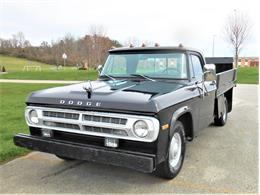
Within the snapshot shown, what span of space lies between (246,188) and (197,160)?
107 centimetres

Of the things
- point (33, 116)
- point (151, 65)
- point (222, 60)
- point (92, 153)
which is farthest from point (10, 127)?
point (222, 60)

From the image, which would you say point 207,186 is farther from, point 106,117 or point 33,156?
point 33,156

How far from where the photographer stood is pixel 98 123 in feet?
11.1

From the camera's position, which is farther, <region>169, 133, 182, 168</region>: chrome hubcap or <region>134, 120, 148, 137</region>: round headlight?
<region>169, 133, 182, 168</region>: chrome hubcap

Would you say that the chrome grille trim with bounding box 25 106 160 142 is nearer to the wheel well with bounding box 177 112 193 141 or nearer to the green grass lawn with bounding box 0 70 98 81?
the wheel well with bounding box 177 112 193 141

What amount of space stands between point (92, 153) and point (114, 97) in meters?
0.73

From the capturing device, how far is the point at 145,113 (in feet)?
10.4

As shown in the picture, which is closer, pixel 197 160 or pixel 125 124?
pixel 125 124

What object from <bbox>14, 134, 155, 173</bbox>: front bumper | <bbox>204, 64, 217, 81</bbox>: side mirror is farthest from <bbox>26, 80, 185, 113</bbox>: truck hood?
<bbox>204, 64, 217, 81</bbox>: side mirror

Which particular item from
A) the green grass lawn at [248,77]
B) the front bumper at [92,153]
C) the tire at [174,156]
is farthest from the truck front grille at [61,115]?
the green grass lawn at [248,77]

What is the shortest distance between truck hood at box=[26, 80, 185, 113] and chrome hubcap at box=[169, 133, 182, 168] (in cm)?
69

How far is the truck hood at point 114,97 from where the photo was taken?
3.23 metres

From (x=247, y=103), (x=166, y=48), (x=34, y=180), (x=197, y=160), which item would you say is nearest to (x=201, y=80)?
(x=166, y=48)

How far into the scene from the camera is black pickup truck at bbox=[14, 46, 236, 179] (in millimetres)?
3215
